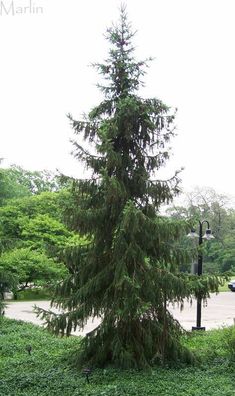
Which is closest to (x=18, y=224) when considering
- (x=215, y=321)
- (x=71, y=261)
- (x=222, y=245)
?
(x=215, y=321)

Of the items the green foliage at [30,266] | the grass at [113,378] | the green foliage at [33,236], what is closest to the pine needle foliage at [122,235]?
the grass at [113,378]

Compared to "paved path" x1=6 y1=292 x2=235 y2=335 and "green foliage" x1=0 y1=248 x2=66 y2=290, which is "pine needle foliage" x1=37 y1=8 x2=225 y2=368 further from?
"green foliage" x1=0 y1=248 x2=66 y2=290

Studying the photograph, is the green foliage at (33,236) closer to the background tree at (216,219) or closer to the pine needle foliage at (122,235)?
the pine needle foliage at (122,235)

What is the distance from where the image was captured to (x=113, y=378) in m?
7.83

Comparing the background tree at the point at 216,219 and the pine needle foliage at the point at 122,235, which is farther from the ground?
the background tree at the point at 216,219

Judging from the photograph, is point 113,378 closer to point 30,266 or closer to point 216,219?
point 30,266

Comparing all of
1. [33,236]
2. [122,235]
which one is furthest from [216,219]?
[122,235]

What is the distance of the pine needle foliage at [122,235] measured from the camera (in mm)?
8289

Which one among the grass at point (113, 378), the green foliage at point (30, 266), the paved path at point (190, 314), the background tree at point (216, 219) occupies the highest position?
the background tree at point (216, 219)

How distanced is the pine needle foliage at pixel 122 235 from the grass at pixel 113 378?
0.40 m

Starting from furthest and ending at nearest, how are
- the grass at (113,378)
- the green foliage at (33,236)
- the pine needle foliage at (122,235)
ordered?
the green foliage at (33,236) < the pine needle foliage at (122,235) < the grass at (113,378)

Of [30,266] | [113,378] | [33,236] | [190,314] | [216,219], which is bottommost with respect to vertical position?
[113,378]

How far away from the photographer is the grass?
7.12m

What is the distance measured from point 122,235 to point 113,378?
2281 mm
